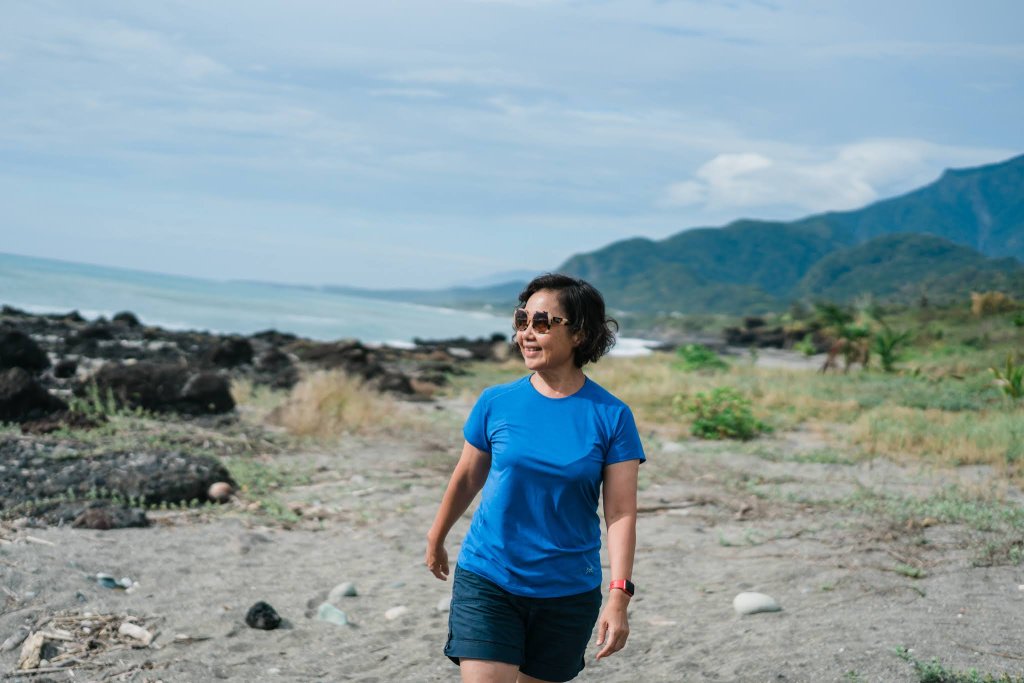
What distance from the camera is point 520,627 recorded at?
2680mm

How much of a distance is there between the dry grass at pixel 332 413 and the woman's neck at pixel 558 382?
8309 millimetres

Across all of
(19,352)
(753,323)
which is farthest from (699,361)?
(753,323)

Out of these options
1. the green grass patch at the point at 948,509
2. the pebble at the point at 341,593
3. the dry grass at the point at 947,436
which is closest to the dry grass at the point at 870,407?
the dry grass at the point at 947,436

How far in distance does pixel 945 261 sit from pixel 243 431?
442ft

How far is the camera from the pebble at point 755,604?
5043mm

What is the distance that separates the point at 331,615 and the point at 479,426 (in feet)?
9.18

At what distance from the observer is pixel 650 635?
483 centimetres

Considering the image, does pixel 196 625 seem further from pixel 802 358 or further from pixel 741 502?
pixel 802 358

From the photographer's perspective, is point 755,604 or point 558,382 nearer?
point 558,382

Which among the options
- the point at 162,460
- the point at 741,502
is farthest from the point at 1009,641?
the point at 162,460

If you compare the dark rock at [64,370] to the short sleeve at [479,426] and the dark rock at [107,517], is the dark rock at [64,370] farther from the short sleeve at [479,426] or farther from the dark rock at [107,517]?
the short sleeve at [479,426]

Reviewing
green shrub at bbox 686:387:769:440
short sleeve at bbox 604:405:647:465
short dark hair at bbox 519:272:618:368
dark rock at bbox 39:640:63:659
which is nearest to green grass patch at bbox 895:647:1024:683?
short sleeve at bbox 604:405:647:465

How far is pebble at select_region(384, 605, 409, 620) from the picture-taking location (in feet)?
17.1

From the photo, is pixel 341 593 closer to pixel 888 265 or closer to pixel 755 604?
pixel 755 604
